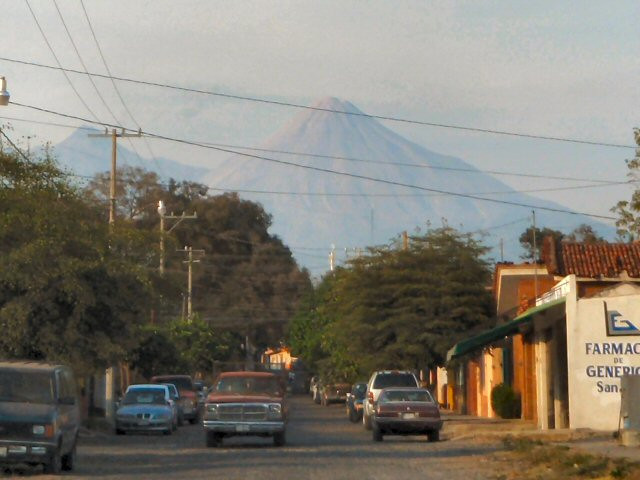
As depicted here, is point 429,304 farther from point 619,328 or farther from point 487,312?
point 619,328

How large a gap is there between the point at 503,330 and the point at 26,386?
19.5 meters

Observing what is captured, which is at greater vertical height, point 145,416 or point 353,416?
point 145,416

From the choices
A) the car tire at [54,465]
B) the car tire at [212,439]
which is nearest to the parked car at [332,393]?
the car tire at [212,439]

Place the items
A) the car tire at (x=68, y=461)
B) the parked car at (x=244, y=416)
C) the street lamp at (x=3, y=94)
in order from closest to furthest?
1. the car tire at (x=68, y=461)
2. the street lamp at (x=3, y=94)
3. the parked car at (x=244, y=416)

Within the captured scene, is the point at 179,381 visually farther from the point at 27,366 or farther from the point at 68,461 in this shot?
the point at 27,366

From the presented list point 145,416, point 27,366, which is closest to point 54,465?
point 27,366

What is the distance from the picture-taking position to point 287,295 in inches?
3410

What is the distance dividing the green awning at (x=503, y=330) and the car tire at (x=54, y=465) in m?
15.6

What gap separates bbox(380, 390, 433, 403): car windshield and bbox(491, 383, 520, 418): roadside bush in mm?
11942

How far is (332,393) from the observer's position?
229 feet

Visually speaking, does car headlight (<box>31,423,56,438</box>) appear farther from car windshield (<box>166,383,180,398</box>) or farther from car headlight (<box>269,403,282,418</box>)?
car windshield (<box>166,383,180,398</box>)

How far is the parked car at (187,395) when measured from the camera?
148 feet

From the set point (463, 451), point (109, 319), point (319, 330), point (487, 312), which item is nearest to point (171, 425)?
point (109, 319)

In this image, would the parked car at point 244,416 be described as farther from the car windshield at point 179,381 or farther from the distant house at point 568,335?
the car windshield at point 179,381
